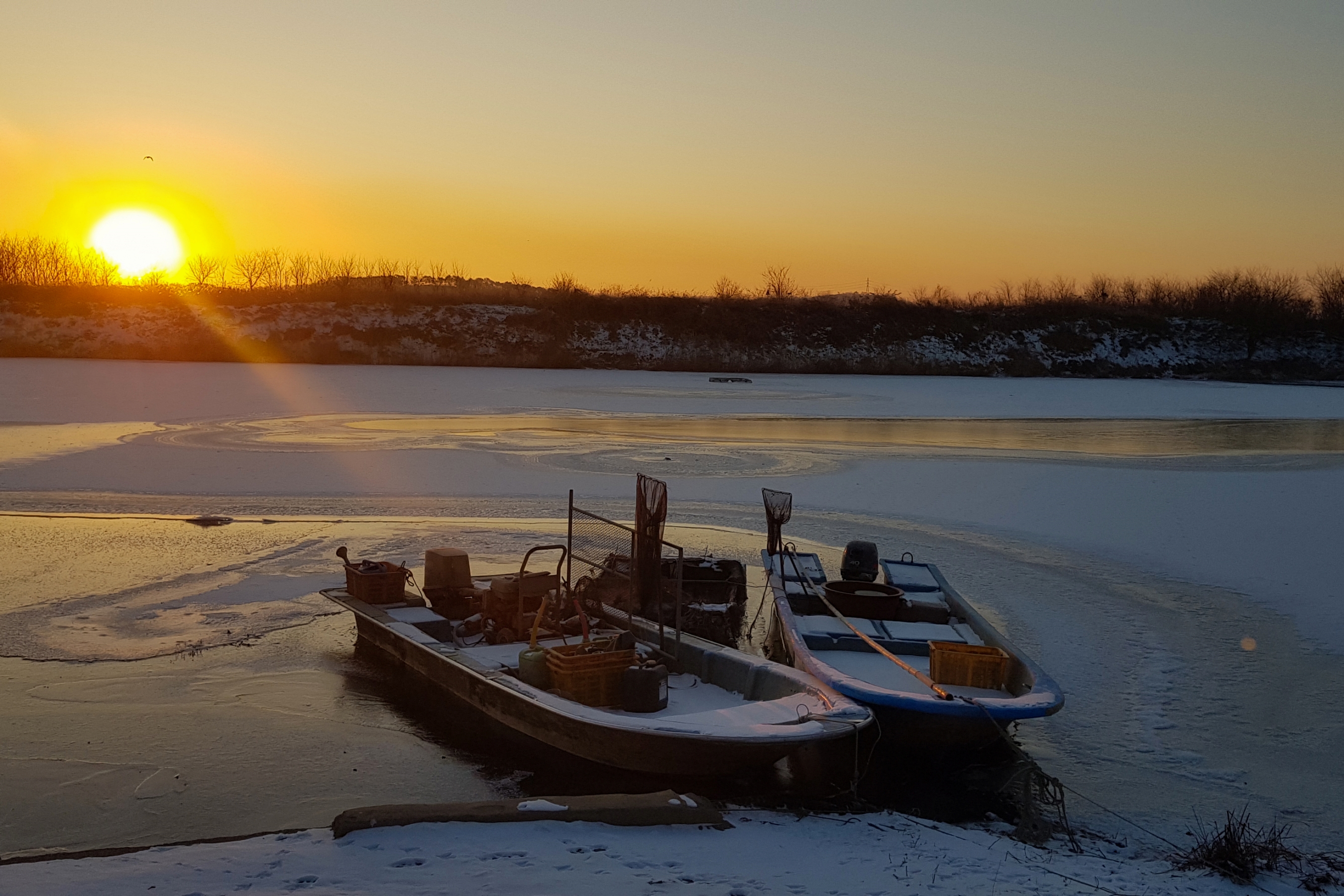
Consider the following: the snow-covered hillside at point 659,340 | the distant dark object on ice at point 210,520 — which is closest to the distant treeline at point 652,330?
the snow-covered hillside at point 659,340

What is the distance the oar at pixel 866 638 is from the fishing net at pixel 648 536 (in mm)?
1148

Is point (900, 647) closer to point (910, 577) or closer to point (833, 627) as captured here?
point (833, 627)

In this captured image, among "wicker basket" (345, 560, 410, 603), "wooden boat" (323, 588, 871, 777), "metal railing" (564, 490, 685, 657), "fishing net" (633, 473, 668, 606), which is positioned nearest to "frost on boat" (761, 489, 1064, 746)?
"wooden boat" (323, 588, 871, 777)

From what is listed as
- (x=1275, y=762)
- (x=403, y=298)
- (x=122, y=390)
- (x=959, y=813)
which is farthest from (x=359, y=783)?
(x=403, y=298)

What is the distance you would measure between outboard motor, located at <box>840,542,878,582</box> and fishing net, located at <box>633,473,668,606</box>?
1938 mm

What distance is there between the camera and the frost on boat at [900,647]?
18.0 ft

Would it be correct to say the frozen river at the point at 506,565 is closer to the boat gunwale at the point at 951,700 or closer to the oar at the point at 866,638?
the boat gunwale at the point at 951,700

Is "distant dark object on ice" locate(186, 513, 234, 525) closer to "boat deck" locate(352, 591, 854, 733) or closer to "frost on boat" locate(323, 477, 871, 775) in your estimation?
"frost on boat" locate(323, 477, 871, 775)

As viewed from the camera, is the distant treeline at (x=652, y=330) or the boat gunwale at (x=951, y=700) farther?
the distant treeline at (x=652, y=330)

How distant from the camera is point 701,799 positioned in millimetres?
4738

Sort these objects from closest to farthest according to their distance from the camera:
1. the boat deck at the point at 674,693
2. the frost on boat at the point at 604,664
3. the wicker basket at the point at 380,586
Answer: the frost on boat at the point at 604,664 → the boat deck at the point at 674,693 → the wicker basket at the point at 380,586

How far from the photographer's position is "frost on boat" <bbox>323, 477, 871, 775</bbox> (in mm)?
5164

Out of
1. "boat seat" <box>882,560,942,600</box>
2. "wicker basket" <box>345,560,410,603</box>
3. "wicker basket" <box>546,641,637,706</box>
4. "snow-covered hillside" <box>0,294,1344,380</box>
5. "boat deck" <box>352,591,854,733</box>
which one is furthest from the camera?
"snow-covered hillside" <box>0,294,1344,380</box>

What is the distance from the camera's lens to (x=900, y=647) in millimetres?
6934
